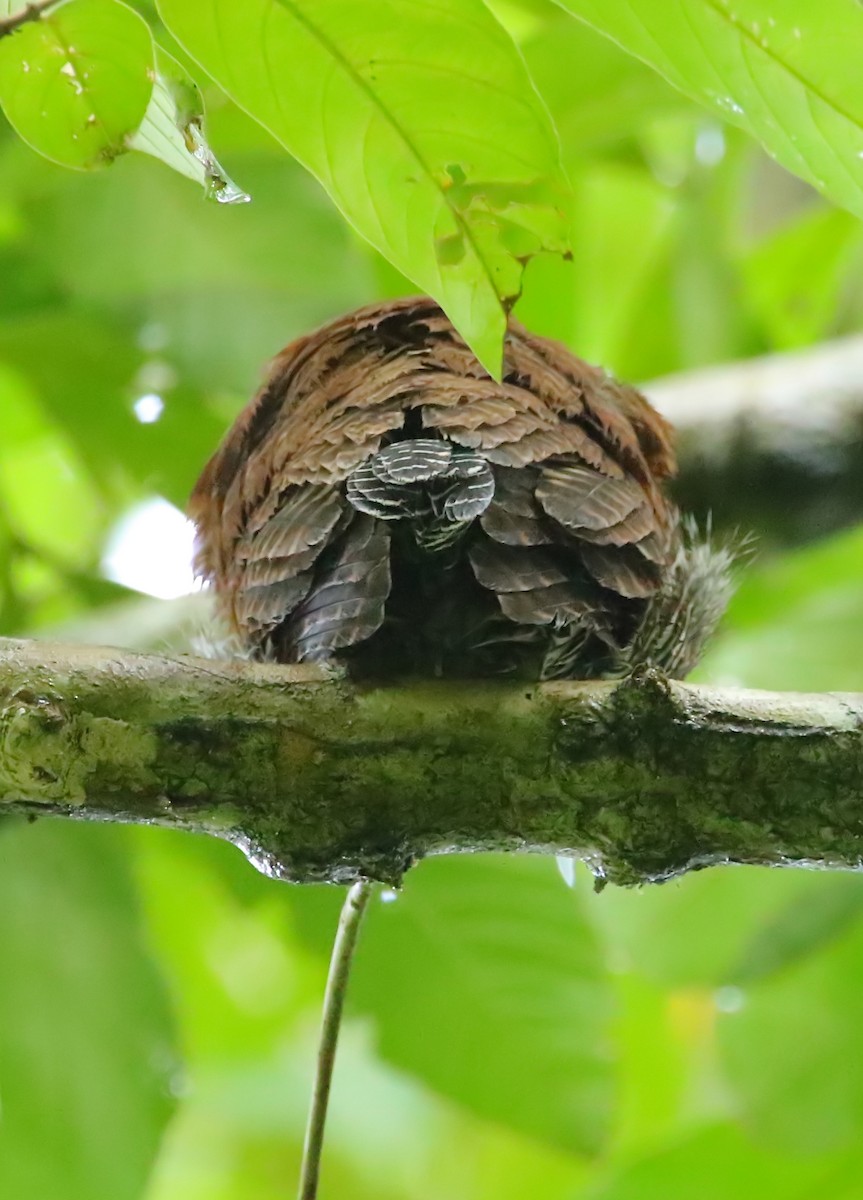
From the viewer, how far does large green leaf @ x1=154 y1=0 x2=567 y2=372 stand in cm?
102

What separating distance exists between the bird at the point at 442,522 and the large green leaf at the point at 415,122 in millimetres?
184

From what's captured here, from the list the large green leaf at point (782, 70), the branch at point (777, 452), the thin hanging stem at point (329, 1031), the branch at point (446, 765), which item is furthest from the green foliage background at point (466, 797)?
the thin hanging stem at point (329, 1031)

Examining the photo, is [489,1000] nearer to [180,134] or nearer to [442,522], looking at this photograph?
[442,522]

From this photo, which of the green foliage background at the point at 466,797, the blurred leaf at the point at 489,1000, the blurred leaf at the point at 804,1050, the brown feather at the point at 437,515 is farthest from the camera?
the blurred leaf at the point at 804,1050

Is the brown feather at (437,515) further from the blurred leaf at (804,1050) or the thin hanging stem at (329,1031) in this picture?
the blurred leaf at (804,1050)

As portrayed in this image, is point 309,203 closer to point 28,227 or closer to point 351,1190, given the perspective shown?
point 28,227

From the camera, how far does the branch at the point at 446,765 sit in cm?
114

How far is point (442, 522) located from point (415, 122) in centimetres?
33

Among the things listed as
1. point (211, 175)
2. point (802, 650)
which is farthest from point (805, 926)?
point (211, 175)

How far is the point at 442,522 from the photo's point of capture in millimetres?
1175

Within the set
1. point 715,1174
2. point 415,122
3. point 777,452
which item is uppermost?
point 777,452

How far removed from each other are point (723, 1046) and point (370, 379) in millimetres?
1481

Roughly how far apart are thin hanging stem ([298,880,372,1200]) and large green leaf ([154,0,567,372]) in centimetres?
53

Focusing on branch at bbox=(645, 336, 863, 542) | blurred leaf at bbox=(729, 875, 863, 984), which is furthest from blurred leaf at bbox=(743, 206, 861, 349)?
blurred leaf at bbox=(729, 875, 863, 984)
